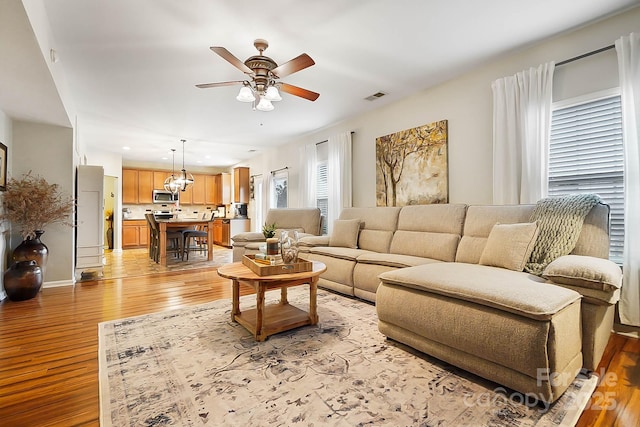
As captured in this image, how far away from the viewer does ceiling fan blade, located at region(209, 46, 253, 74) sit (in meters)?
2.19

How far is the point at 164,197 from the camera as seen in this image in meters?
8.87

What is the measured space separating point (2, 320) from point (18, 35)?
249cm

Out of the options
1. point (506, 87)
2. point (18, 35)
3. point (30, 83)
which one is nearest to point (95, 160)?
point (30, 83)

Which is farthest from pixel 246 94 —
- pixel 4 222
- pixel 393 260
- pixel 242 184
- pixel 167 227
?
pixel 242 184

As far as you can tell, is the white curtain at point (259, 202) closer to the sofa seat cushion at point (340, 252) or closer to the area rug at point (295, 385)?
the sofa seat cushion at point (340, 252)

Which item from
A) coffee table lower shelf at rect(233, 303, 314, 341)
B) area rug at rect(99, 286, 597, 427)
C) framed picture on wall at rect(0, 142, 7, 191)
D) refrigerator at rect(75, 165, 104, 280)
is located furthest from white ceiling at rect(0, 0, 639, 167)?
area rug at rect(99, 286, 597, 427)

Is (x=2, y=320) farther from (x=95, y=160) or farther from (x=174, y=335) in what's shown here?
(x=95, y=160)

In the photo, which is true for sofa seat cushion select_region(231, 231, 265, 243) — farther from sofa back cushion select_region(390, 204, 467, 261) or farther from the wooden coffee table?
sofa back cushion select_region(390, 204, 467, 261)

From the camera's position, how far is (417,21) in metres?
2.44

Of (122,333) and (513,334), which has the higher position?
(513,334)

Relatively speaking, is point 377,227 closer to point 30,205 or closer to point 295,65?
point 295,65

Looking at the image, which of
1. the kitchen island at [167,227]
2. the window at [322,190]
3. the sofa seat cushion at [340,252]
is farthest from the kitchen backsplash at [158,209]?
the sofa seat cushion at [340,252]

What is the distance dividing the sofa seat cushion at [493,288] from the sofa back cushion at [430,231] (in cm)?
79

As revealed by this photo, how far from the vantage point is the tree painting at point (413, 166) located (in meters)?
3.67
